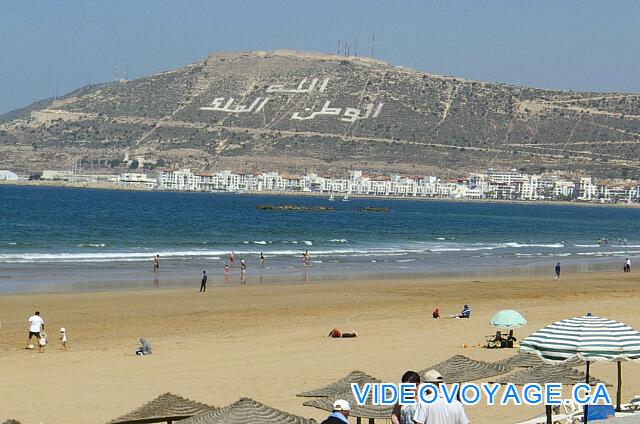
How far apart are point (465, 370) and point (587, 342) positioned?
2.67 m

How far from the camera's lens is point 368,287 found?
37000 millimetres

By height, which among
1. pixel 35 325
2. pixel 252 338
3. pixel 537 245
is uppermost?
pixel 537 245

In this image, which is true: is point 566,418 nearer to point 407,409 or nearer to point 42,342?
point 407,409

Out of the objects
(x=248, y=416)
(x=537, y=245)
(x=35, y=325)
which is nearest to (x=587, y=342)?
(x=248, y=416)

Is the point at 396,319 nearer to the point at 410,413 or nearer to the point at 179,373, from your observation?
the point at 179,373

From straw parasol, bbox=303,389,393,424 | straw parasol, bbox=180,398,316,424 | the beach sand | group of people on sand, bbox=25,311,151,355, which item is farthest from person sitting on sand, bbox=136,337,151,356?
straw parasol, bbox=180,398,316,424

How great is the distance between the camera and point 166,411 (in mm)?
11008

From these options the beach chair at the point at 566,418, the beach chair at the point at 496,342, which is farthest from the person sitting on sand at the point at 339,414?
the beach chair at the point at 496,342

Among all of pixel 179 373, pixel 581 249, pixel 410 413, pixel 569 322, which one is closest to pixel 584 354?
pixel 569 322

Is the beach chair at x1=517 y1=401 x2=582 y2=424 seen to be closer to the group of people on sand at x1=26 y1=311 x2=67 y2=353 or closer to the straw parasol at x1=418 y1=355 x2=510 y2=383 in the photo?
the straw parasol at x1=418 y1=355 x2=510 y2=383

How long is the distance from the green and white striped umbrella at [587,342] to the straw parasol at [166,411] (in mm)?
3593

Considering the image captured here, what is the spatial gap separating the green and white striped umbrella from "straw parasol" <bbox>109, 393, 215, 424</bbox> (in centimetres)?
359

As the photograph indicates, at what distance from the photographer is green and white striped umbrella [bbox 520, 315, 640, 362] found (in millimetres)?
11297

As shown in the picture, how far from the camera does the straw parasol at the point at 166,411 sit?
→ 10.9 meters
